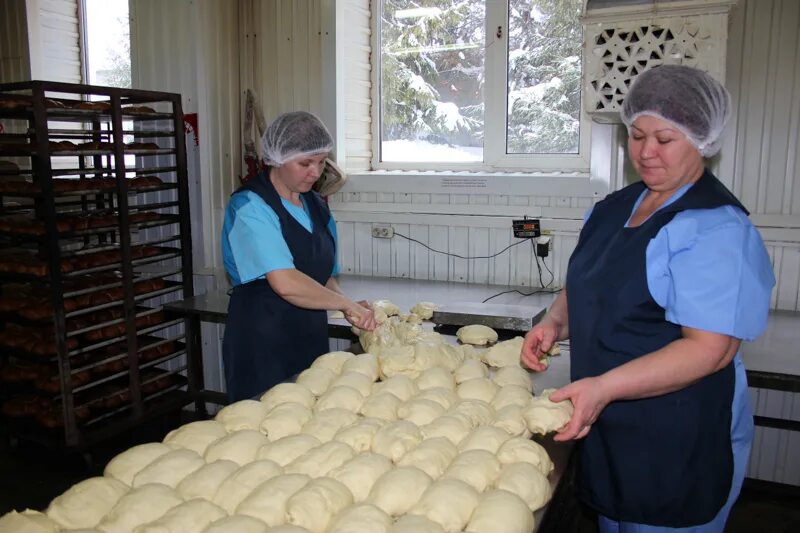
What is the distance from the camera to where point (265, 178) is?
2.42 m

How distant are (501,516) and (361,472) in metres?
0.33

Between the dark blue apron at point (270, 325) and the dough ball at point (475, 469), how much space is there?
114 centimetres

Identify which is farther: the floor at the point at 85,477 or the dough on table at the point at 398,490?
the floor at the point at 85,477


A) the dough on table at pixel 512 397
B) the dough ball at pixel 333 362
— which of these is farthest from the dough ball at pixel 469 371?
the dough ball at pixel 333 362

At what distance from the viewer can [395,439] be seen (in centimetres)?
155

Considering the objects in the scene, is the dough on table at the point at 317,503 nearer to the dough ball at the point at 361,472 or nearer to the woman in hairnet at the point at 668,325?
the dough ball at the point at 361,472

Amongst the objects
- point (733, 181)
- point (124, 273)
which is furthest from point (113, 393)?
point (733, 181)

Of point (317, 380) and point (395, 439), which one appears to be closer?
point (395, 439)

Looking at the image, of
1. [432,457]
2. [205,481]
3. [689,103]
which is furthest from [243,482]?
[689,103]

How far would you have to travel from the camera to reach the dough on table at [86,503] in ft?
4.15

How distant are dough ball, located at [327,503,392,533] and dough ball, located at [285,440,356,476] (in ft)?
0.53

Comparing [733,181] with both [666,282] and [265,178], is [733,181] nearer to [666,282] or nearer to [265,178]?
[666,282]

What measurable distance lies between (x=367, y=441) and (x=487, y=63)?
2.70 m

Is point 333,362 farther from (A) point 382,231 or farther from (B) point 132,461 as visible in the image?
(A) point 382,231
